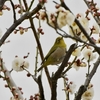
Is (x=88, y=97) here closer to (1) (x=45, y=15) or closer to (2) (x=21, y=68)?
(2) (x=21, y=68)

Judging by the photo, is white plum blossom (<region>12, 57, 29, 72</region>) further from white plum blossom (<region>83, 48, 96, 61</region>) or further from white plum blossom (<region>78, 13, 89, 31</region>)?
white plum blossom (<region>78, 13, 89, 31</region>)

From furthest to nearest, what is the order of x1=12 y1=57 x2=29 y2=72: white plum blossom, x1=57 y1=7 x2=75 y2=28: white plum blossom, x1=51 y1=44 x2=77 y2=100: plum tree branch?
1. x1=12 y1=57 x2=29 y2=72: white plum blossom
2. x1=57 y1=7 x2=75 y2=28: white plum blossom
3. x1=51 y1=44 x2=77 y2=100: plum tree branch

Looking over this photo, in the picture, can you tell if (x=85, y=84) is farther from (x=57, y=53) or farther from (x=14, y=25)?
(x=14, y=25)

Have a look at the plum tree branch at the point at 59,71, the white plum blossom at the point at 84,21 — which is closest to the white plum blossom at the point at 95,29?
the white plum blossom at the point at 84,21

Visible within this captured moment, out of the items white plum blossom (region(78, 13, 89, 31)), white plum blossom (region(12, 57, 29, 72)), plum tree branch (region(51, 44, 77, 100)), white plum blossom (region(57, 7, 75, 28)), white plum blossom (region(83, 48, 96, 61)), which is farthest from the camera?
white plum blossom (region(12, 57, 29, 72))

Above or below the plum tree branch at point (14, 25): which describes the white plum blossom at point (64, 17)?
below

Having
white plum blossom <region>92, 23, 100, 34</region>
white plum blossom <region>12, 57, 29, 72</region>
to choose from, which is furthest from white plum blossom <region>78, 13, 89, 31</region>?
white plum blossom <region>12, 57, 29, 72</region>

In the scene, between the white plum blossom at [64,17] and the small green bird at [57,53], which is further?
the small green bird at [57,53]

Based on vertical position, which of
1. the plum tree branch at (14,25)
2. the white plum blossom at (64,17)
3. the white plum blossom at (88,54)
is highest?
the plum tree branch at (14,25)

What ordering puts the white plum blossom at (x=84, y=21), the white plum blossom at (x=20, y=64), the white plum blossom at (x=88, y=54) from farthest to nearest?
the white plum blossom at (x=20, y=64)
the white plum blossom at (x=88, y=54)
the white plum blossom at (x=84, y=21)

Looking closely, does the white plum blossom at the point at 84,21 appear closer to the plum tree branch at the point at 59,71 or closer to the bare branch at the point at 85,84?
the bare branch at the point at 85,84

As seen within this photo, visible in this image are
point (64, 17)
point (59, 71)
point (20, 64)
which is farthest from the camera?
point (20, 64)

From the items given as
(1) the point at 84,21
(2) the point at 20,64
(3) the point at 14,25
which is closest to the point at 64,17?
(1) the point at 84,21

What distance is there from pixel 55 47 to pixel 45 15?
0.30m
